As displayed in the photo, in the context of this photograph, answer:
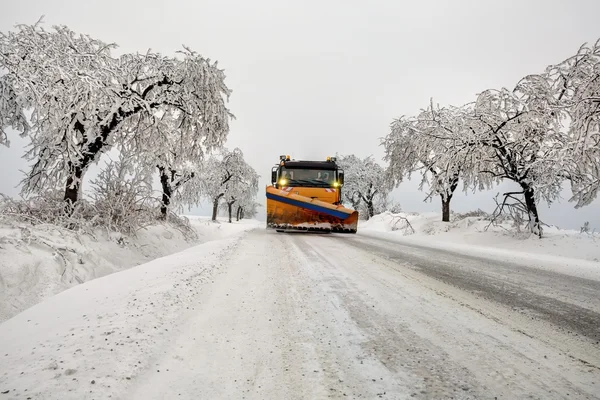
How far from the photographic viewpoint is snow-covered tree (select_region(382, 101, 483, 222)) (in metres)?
11.2

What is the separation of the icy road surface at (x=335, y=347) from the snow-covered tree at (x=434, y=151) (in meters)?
8.41

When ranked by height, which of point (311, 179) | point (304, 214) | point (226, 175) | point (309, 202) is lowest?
point (304, 214)

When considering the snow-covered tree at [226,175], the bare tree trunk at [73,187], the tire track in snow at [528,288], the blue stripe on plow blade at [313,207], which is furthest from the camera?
the snow-covered tree at [226,175]

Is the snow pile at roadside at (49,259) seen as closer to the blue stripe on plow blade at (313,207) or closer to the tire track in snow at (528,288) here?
the tire track in snow at (528,288)

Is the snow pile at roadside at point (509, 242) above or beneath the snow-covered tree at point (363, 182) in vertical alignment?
beneath

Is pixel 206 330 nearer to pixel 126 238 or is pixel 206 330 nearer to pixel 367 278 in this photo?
pixel 367 278

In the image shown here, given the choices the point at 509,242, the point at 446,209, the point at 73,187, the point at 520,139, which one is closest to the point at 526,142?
the point at 520,139

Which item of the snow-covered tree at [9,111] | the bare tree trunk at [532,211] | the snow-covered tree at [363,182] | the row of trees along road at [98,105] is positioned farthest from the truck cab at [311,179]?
the snow-covered tree at [363,182]

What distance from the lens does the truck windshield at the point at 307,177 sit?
12.5 m

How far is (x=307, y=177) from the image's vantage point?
12672mm

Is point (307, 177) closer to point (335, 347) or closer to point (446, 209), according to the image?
point (446, 209)

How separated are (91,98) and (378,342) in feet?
21.7

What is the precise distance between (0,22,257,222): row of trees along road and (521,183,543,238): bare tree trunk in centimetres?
1079

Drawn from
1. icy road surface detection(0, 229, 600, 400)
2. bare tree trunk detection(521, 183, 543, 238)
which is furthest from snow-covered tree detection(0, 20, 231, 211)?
bare tree trunk detection(521, 183, 543, 238)
